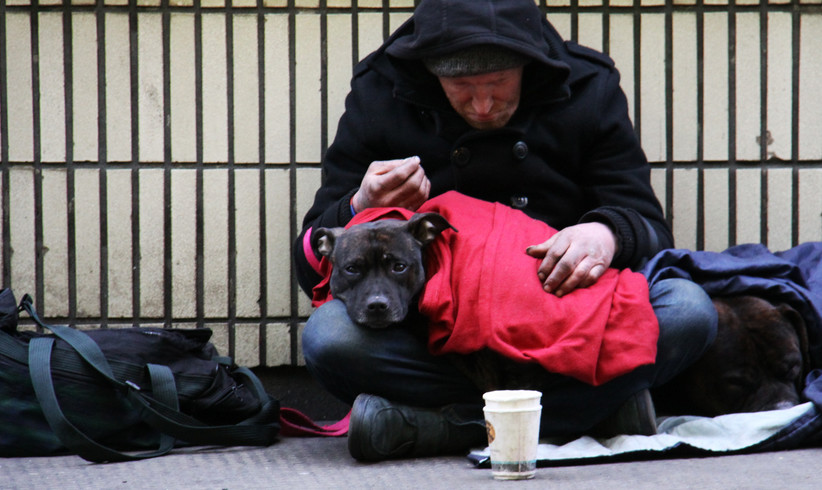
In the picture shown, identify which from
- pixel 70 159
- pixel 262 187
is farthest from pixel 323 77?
pixel 70 159

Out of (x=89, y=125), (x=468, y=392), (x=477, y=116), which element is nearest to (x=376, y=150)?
(x=477, y=116)

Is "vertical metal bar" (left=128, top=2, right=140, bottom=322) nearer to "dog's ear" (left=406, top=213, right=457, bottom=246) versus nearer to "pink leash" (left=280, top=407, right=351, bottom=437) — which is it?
"pink leash" (left=280, top=407, right=351, bottom=437)

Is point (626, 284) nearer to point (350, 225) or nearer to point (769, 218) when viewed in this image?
point (350, 225)

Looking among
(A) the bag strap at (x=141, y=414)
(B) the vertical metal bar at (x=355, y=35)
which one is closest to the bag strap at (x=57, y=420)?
(A) the bag strap at (x=141, y=414)

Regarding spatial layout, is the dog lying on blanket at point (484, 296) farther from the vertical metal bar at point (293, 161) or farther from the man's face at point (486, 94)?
the vertical metal bar at point (293, 161)

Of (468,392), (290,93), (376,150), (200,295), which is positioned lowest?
(468,392)

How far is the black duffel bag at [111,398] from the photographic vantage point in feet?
8.62

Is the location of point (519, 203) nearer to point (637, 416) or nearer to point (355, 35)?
point (637, 416)

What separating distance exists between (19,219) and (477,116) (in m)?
1.65

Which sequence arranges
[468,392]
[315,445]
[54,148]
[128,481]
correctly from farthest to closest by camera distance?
[54,148] → [315,445] → [468,392] → [128,481]

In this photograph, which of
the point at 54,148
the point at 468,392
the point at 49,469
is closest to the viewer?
the point at 49,469

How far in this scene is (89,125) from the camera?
327cm


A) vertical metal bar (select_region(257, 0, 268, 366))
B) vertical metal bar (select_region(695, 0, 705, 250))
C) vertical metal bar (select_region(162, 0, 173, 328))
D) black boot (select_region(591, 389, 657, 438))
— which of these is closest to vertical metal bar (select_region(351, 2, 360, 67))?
vertical metal bar (select_region(257, 0, 268, 366))

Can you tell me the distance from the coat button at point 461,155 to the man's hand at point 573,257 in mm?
404
